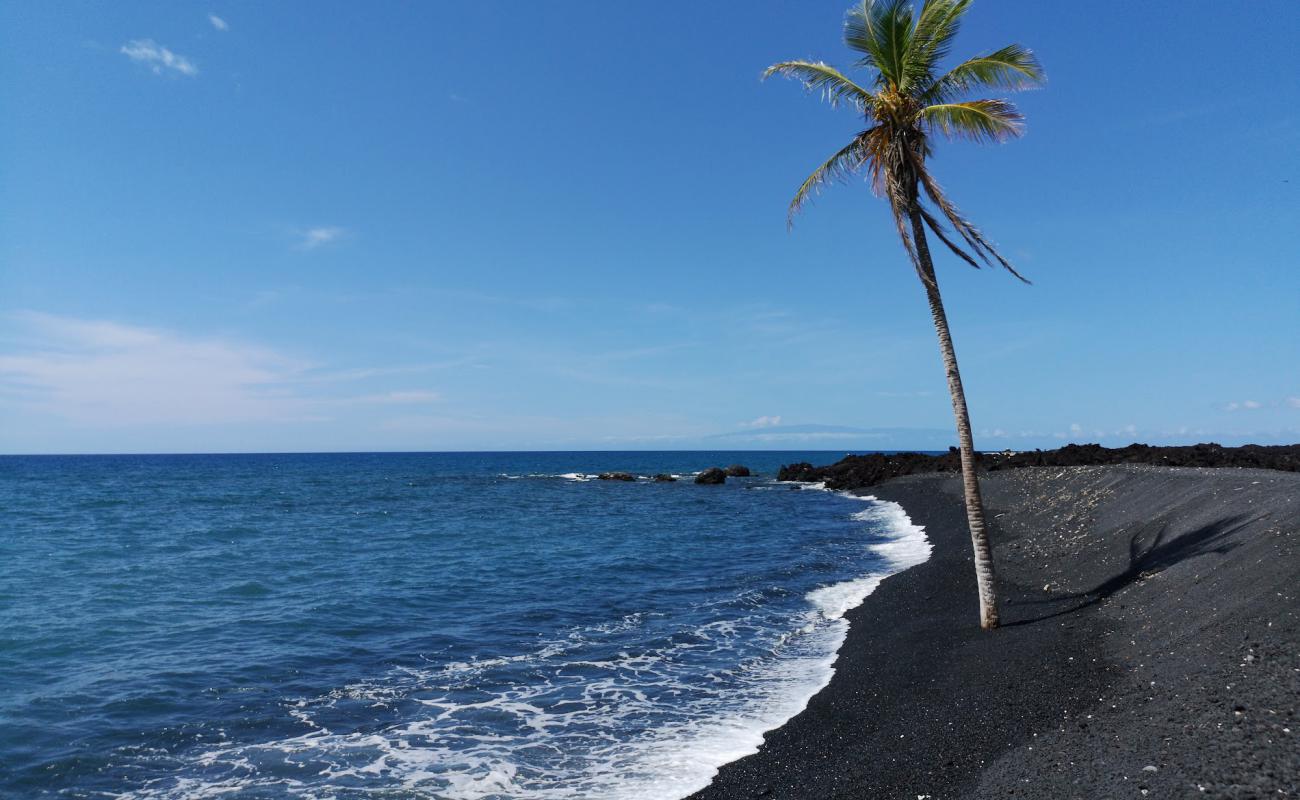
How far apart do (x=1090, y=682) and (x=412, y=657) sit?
1213cm

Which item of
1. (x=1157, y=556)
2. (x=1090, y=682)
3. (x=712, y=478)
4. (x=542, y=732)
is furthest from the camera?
(x=712, y=478)

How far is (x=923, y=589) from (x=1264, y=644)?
9.60 m

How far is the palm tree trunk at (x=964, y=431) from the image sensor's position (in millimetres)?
12836

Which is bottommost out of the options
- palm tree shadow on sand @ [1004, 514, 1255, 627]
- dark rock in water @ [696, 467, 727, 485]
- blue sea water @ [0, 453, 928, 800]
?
blue sea water @ [0, 453, 928, 800]

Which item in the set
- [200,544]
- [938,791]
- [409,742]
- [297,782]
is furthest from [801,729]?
[200,544]

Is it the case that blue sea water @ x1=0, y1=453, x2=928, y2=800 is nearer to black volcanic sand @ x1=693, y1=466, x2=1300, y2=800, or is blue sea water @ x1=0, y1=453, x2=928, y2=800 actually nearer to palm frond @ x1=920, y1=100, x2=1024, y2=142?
black volcanic sand @ x1=693, y1=466, x2=1300, y2=800

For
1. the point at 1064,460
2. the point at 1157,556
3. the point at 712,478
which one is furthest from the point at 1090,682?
the point at 712,478

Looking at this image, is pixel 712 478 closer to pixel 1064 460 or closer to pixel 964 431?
pixel 1064 460

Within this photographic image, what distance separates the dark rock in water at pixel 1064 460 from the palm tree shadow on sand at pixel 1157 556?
16074 mm

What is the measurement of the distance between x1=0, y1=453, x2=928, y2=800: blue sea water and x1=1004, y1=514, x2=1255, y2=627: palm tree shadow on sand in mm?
4527

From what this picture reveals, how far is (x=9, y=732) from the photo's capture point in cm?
1049

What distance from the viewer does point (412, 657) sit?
14.5 metres

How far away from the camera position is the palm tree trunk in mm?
12836

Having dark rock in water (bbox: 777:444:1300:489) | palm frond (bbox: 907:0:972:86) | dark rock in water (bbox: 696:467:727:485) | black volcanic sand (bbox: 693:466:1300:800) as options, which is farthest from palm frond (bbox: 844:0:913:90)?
dark rock in water (bbox: 696:467:727:485)
